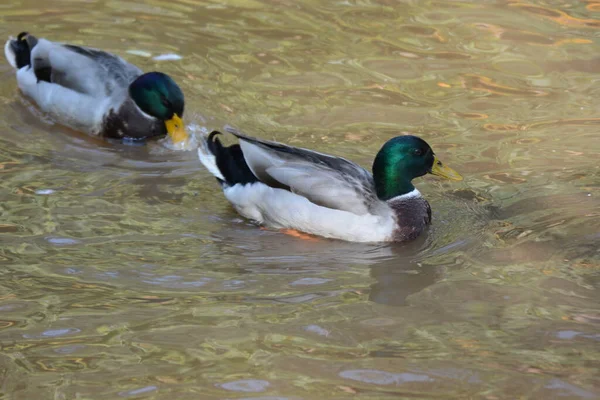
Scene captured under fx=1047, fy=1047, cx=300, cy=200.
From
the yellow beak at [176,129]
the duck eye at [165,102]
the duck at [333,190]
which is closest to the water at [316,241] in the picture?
the duck at [333,190]

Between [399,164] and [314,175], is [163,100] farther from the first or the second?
[399,164]

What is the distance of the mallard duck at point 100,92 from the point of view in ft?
28.5

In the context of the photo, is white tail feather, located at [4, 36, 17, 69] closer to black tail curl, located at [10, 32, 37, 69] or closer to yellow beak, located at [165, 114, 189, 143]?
black tail curl, located at [10, 32, 37, 69]

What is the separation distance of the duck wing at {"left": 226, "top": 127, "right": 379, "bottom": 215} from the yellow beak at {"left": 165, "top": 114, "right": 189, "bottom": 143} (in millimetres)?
1457

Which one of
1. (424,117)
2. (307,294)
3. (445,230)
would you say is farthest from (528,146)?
(307,294)

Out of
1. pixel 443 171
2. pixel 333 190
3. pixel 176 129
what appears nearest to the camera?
pixel 333 190

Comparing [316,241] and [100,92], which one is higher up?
[100,92]

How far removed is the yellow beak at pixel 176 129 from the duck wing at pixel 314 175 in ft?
4.78

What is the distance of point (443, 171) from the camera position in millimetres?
7172

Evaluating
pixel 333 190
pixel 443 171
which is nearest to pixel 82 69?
pixel 333 190

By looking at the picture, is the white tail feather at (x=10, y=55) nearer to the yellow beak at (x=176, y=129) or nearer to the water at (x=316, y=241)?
the water at (x=316, y=241)

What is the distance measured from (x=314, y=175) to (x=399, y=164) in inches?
23.3

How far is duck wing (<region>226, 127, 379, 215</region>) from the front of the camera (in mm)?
6805

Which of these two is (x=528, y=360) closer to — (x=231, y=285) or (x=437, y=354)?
(x=437, y=354)
